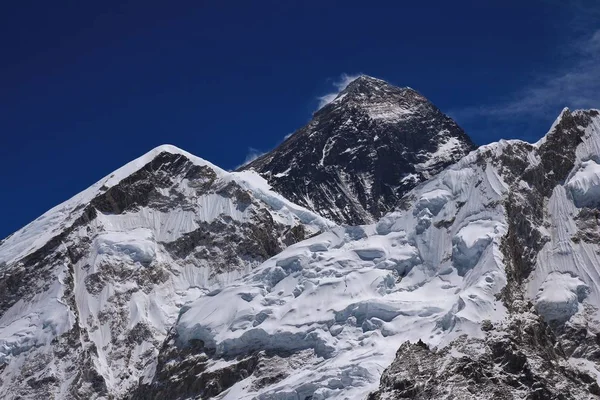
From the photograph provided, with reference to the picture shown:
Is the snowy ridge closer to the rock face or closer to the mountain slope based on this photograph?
the mountain slope

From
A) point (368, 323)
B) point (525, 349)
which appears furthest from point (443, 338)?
point (368, 323)

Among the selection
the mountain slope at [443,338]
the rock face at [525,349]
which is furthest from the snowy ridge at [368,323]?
the rock face at [525,349]

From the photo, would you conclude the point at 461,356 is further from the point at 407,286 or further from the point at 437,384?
the point at 407,286

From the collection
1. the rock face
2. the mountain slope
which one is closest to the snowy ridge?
the mountain slope

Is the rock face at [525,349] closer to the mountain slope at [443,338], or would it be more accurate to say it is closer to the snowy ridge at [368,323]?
the mountain slope at [443,338]

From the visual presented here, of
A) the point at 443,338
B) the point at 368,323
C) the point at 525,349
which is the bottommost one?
the point at 525,349

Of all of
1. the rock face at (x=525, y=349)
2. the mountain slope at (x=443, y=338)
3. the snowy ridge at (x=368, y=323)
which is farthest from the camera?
the snowy ridge at (x=368, y=323)

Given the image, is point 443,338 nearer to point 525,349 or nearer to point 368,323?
point 525,349

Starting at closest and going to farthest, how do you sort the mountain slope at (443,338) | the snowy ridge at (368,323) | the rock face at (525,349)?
the rock face at (525,349) < the mountain slope at (443,338) < the snowy ridge at (368,323)

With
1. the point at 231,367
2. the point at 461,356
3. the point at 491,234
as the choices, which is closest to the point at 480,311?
the point at 461,356

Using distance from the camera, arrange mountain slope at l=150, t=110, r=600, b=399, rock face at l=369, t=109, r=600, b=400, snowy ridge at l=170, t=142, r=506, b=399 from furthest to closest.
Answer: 1. snowy ridge at l=170, t=142, r=506, b=399
2. mountain slope at l=150, t=110, r=600, b=399
3. rock face at l=369, t=109, r=600, b=400

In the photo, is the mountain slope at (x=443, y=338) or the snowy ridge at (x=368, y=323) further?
the snowy ridge at (x=368, y=323)
